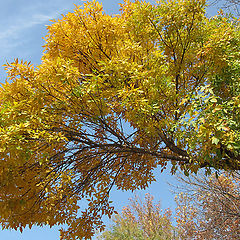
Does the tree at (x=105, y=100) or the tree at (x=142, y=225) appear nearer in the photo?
the tree at (x=105, y=100)

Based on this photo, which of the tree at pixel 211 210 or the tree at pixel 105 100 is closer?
the tree at pixel 105 100

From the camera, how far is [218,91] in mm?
5801

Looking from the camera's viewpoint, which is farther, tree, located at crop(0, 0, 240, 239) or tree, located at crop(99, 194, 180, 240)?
tree, located at crop(99, 194, 180, 240)

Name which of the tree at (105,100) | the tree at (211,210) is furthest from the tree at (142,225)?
the tree at (105,100)

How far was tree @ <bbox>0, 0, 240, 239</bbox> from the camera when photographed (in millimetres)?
4530

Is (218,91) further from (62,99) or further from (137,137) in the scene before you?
(62,99)

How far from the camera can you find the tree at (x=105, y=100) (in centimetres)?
453

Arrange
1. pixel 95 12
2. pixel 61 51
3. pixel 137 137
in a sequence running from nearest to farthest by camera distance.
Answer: pixel 95 12, pixel 61 51, pixel 137 137

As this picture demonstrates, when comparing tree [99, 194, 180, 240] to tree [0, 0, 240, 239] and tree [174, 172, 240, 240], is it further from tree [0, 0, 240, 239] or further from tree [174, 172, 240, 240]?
tree [0, 0, 240, 239]

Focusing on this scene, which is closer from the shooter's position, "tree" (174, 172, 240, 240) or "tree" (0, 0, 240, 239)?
"tree" (0, 0, 240, 239)

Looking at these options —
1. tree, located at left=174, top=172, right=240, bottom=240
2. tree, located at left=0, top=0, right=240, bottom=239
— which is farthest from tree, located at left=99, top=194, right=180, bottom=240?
tree, located at left=0, top=0, right=240, bottom=239

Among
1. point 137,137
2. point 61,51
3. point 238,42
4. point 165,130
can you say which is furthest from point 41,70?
point 238,42

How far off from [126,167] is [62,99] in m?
2.90

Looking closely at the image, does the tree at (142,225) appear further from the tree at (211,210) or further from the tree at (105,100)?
the tree at (105,100)
